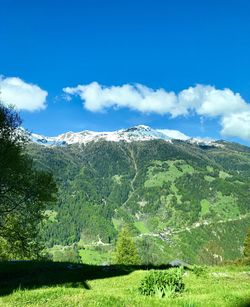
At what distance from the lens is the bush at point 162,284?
1800 centimetres

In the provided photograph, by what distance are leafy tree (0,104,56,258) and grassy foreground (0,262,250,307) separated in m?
8.66

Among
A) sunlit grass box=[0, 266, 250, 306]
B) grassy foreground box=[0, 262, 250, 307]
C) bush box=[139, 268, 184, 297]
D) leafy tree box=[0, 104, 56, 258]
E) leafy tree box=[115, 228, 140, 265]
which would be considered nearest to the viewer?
sunlit grass box=[0, 266, 250, 306]

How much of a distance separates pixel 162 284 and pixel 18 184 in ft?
89.2

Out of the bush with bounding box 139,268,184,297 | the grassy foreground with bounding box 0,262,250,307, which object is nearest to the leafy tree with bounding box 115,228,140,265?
the grassy foreground with bounding box 0,262,250,307

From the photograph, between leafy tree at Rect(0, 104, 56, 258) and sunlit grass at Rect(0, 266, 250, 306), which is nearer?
sunlit grass at Rect(0, 266, 250, 306)

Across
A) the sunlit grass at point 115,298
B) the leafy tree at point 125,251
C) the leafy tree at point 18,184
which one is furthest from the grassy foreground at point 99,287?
the leafy tree at point 125,251


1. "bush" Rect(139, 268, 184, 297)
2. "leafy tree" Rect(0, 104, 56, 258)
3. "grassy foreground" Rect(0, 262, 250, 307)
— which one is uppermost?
"leafy tree" Rect(0, 104, 56, 258)

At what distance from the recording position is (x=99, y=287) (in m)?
25.7

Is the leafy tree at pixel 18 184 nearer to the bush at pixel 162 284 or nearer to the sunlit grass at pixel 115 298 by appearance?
the sunlit grass at pixel 115 298

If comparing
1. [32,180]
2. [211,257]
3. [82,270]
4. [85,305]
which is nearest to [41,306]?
[85,305]

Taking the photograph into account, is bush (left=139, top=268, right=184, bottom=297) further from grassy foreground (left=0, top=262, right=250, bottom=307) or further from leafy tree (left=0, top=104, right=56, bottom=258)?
leafy tree (left=0, top=104, right=56, bottom=258)

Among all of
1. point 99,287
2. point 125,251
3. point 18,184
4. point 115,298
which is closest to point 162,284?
point 115,298

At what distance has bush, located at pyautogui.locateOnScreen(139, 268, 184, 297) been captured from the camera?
1800cm

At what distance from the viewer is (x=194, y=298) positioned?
16.0 m
